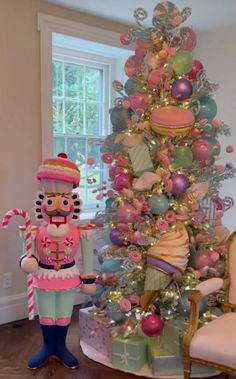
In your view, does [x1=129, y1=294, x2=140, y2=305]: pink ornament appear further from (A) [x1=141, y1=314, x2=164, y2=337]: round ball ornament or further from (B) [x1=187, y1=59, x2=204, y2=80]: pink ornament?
(B) [x1=187, y1=59, x2=204, y2=80]: pink ornament

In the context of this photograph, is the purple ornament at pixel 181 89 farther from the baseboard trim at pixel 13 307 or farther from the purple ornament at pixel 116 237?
the baseboard trim at pixel 13 307

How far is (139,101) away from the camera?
8.78ft

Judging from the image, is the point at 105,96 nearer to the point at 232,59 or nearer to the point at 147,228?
the point at 232,59

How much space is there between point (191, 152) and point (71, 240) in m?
0.92

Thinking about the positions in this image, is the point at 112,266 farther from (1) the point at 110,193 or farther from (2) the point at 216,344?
(2) the point at 216,344

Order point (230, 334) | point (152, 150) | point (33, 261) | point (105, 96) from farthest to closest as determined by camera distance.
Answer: point (105, 96) → point (152, 150) → point (33, 261) → point (230, 334)

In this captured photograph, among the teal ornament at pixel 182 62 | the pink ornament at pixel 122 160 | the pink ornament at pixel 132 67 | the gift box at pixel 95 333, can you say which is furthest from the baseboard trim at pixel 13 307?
the teal ornament at pixel 182 62

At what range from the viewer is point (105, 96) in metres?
4.26

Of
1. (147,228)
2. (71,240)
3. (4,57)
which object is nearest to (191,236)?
(147,228)

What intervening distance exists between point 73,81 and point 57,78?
0.17 metres

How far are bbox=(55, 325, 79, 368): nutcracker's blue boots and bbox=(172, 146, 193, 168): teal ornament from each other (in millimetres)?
1236

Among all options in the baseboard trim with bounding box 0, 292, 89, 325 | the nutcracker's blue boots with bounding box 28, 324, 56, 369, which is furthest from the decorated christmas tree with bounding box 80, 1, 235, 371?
the baseboard trim with bounding box 0, 292, 89, 325

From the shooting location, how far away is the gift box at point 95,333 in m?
2.72

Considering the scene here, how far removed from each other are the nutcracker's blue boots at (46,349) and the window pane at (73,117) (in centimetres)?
191
